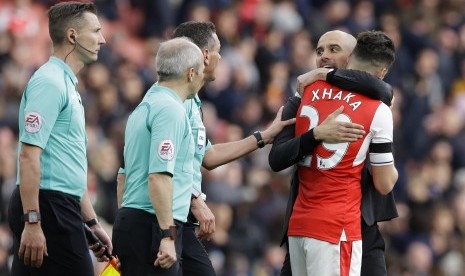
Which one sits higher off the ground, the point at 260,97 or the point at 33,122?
the point at 33,122

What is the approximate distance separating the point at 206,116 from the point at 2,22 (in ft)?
8.14

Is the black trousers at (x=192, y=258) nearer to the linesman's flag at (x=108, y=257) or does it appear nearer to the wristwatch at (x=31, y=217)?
the linesman's flag at (x=108, y=257)

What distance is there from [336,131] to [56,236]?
163 cm

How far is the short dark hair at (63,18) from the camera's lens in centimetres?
783

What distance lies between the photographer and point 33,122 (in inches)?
293

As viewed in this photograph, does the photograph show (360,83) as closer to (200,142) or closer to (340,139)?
(340,139)

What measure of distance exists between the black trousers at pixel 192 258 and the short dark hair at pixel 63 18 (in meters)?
1.30

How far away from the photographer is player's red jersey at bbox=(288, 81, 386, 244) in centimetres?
764

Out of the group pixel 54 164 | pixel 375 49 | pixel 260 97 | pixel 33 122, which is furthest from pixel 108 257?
pixel 260 97

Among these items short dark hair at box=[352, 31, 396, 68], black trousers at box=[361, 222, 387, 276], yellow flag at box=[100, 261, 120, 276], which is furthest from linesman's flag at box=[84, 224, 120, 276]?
short dark hair at box=[352, 31, 396, 68]

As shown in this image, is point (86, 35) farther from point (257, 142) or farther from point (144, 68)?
point (144, 68)

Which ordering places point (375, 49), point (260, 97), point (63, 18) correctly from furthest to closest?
point (260, 97), point (63, 18), point (375, 49)

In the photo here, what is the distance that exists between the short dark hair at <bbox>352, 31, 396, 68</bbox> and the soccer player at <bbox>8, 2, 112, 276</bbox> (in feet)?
4.98

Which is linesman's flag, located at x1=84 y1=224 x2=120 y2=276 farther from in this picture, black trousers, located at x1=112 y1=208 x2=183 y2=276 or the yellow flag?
black trousers, located at x1=112 y1=208 x2=183 y2=276
